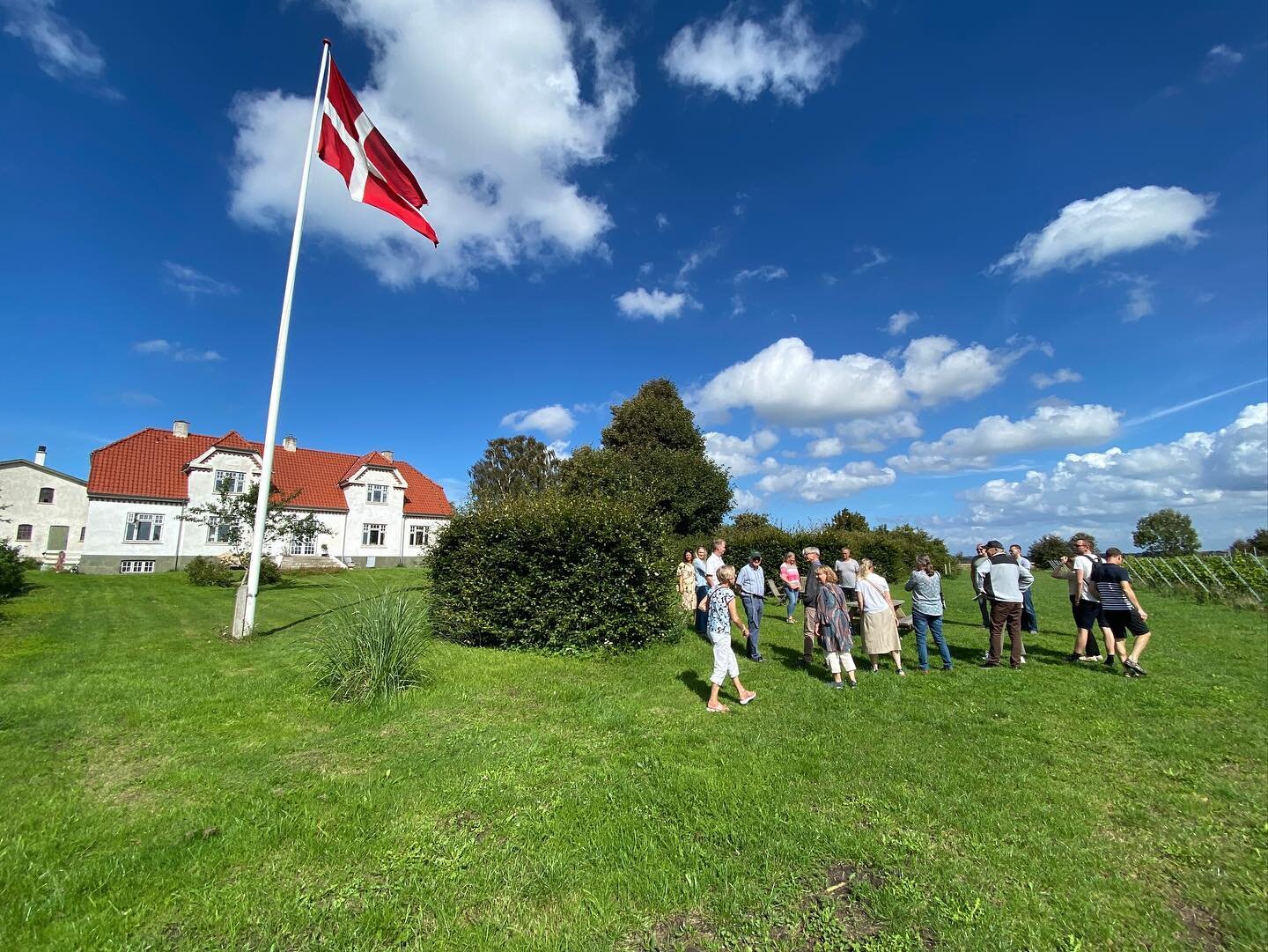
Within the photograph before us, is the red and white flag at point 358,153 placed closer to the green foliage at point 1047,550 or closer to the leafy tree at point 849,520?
the leafy tree at point 849,520

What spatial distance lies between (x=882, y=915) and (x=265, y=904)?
135 inches

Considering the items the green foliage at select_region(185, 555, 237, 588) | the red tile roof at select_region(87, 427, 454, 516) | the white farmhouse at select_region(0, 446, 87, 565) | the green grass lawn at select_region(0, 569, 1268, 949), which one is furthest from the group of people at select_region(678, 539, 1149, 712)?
the white farmhouse at select_region(0, 446, 87, 565)

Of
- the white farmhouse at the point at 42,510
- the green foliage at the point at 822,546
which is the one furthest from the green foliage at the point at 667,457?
the white farmhouse at the point at 42,510

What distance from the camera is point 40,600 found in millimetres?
16500

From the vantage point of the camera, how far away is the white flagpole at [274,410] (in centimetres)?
1048

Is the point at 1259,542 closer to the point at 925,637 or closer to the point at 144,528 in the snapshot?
the point at 925,637

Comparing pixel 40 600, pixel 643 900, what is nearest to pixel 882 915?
pixel 643 900

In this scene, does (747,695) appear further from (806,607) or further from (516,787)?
(516,787)

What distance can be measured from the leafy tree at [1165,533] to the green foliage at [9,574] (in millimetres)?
105997

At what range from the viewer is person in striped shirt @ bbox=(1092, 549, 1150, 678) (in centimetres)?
860

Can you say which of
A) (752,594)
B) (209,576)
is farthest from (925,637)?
(209,576)

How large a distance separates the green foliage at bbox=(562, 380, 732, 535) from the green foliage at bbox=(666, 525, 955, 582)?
238 cm

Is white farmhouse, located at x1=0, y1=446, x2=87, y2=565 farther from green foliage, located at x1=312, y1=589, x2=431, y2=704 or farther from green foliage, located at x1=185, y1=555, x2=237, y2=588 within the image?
green foliage, located at x1=312, y1=589, x2=431, y2=704

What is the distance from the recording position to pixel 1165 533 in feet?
259
